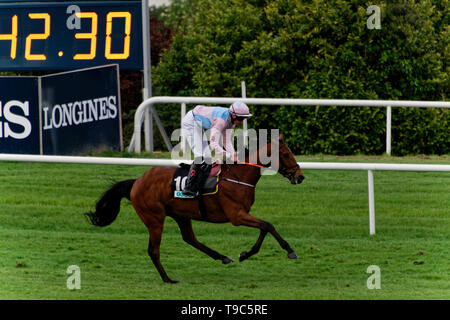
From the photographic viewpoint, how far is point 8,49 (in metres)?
10.6

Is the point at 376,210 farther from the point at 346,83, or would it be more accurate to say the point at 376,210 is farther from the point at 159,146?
the point at 159,146

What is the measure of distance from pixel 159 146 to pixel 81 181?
5.07 metres

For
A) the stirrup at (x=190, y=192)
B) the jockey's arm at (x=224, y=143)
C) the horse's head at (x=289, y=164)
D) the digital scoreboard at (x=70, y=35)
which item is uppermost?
the digital scoreboard at (x=70, y=35)

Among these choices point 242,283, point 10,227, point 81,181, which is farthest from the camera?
point 81,181

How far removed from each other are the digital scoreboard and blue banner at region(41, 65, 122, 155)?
230 mm

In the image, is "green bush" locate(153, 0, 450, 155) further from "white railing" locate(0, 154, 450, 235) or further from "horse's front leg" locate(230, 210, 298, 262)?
"horse's front leg" locate(230, 210, 298, 262)

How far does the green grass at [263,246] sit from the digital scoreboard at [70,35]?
131 centimetres

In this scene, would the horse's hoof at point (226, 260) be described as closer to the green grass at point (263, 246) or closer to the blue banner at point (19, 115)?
the green grass at point (263, 246)

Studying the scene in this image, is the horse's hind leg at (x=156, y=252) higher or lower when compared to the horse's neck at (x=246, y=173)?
lower

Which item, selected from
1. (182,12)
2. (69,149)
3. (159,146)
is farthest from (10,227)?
(182,12)

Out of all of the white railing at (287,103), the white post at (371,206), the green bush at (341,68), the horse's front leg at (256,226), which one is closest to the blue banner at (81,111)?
the white railing at (287,103)

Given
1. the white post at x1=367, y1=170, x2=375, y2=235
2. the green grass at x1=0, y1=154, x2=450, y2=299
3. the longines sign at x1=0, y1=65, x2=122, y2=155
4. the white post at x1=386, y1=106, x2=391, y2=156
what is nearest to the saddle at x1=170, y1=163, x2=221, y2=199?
the green grass at x1=0, y1=154, x2=450, y2=299

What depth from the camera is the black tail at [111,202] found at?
7191mm

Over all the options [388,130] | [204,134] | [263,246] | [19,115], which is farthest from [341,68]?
[204,134]
